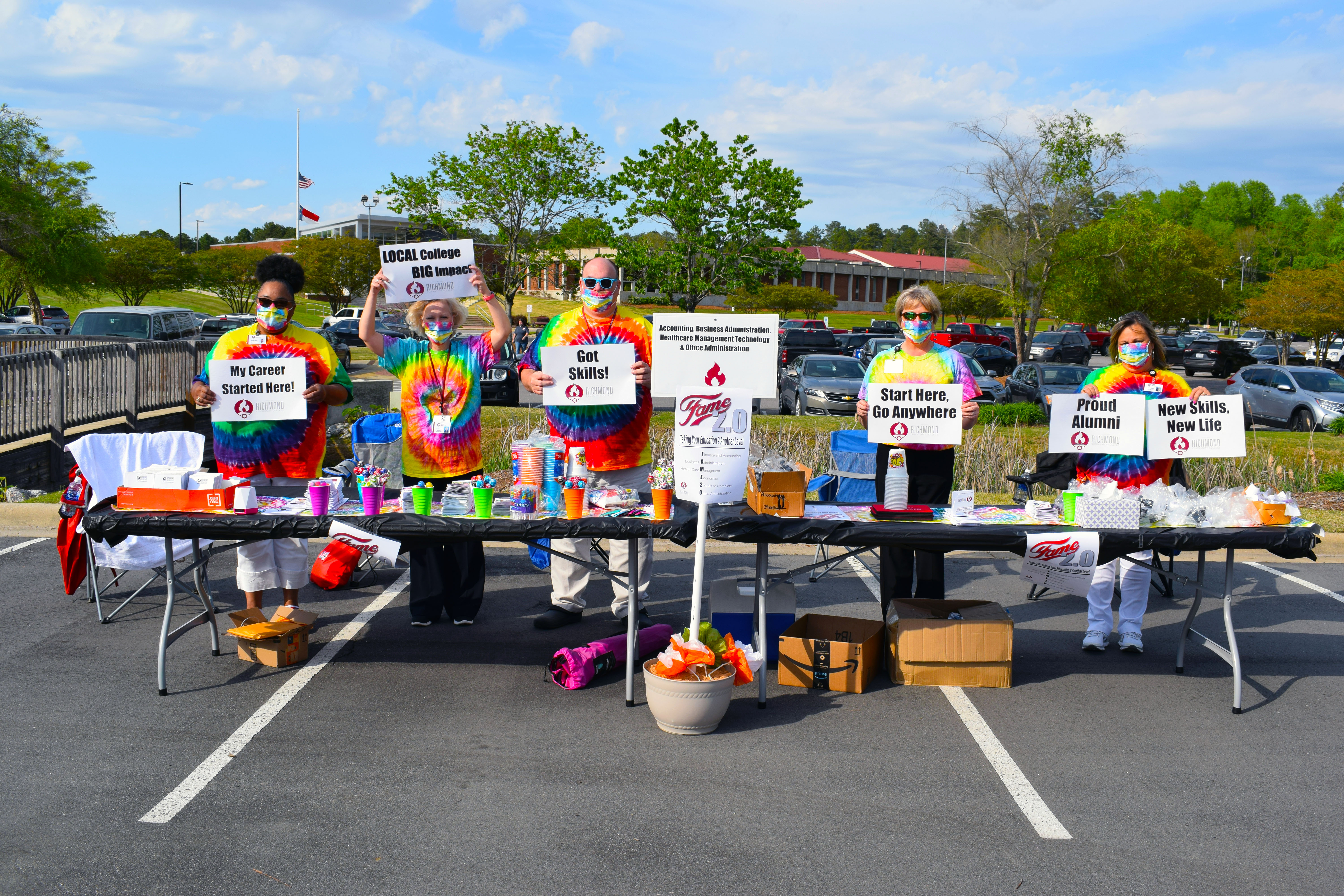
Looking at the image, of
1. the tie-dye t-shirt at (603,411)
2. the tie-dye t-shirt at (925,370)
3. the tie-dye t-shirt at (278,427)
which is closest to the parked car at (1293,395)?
the tie-dye t-shirt at (925,370)

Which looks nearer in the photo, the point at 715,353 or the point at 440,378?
the point at 715,353

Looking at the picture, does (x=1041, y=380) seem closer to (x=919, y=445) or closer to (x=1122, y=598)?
(x=1122, y=598)

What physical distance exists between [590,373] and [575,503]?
36.4 inches

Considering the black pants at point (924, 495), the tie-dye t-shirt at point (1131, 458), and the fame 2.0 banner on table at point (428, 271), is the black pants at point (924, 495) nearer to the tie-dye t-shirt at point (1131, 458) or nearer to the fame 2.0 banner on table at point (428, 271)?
the tie-dye t-shirt at point (1131, 458)

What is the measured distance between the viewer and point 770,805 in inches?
155

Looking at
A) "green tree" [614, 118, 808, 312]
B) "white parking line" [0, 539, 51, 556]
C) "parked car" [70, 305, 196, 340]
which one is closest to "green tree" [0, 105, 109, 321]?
"parked car" [70, 305, 196, 340]

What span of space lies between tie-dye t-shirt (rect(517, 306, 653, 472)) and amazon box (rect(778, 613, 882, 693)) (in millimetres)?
1434

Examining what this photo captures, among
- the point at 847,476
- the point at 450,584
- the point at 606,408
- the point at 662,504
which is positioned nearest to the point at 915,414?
the point at 662,504

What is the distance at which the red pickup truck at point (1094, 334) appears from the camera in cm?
4434

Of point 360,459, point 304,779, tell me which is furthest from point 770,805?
point 360,459

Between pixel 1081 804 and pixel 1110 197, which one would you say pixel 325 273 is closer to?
pixel 1110 197

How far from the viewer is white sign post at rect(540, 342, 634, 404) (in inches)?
213

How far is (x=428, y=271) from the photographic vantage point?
217 inches

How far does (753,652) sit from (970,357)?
3003cm
